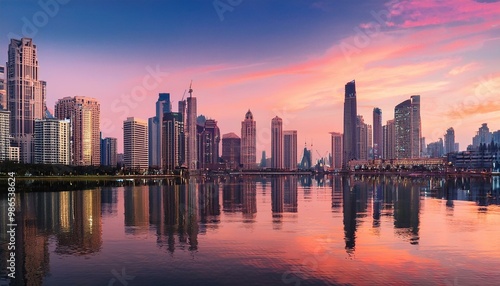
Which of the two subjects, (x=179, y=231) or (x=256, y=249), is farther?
(x=179, y=231)

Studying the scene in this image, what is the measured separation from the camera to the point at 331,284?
1131 inches

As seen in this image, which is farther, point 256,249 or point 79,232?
point 79,232

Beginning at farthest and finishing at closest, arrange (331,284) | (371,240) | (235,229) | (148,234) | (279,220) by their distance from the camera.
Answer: (279,220), (235,229), (148,234), (371,240), (331,284)

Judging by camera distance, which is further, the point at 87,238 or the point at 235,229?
the point at 235,229

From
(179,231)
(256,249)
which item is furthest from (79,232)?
(256,249)

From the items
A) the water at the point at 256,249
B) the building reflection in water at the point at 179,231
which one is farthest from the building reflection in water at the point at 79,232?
the building reflection in water at the point at 179,231

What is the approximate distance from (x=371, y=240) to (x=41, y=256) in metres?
28.4

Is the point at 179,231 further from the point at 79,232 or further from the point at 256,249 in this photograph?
the point at 256,249

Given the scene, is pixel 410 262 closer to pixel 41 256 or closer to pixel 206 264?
pixel 206 264

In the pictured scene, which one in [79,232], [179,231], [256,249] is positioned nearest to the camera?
[256,249]

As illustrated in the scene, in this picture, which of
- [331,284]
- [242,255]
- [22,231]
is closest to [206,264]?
[242,255]

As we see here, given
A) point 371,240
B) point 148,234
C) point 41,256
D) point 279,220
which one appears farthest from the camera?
point 279,220

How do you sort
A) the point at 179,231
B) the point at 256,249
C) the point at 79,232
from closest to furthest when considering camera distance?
the point at 256,249 → the point at 79,232 → the point at 179,231

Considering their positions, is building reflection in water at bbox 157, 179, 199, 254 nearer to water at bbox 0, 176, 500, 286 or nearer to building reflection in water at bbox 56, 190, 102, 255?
water at bbox 0, 176, 500, 286
